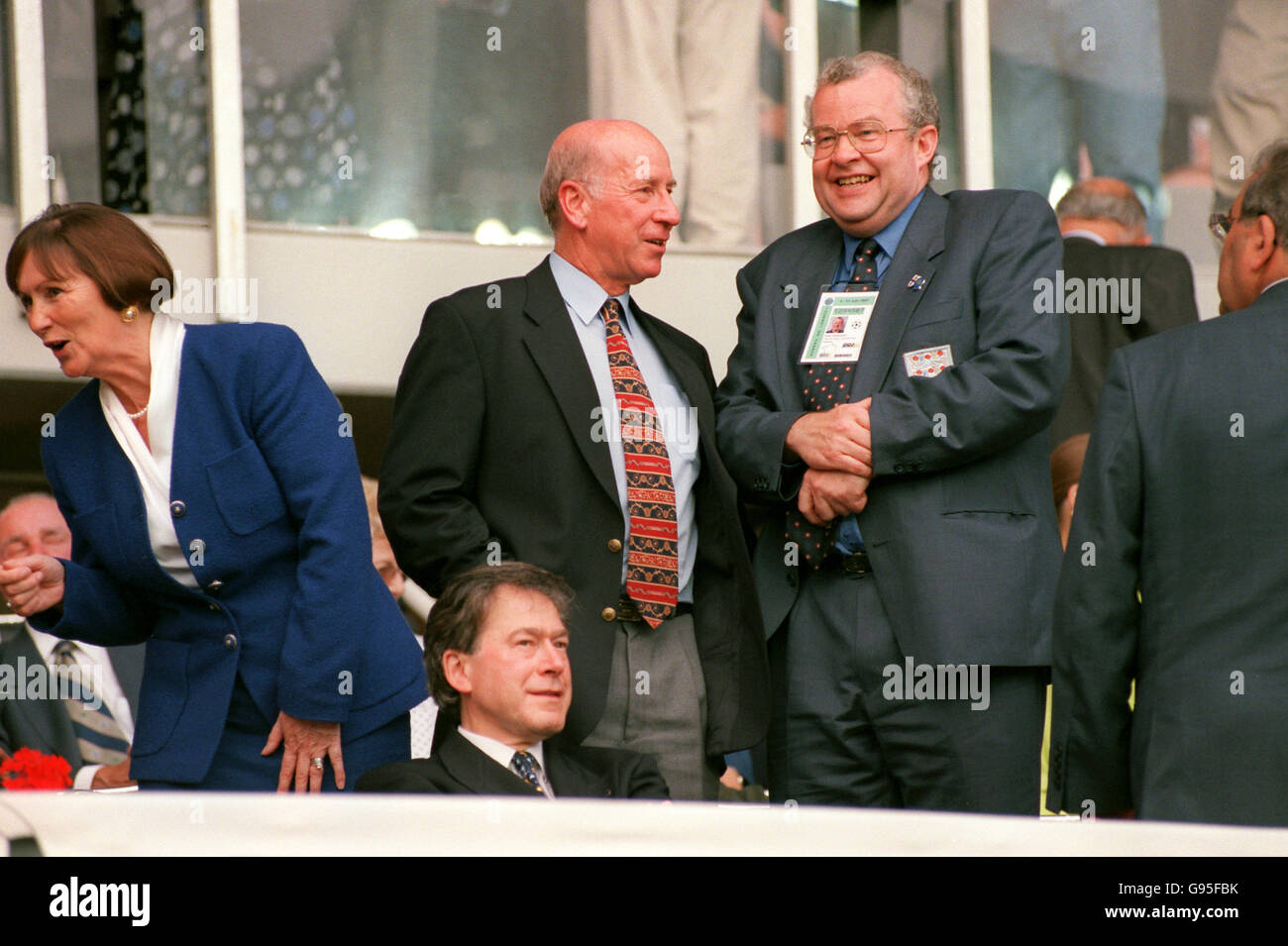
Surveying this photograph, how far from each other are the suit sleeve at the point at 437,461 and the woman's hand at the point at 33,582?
0.57 meters

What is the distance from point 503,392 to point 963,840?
1980mm

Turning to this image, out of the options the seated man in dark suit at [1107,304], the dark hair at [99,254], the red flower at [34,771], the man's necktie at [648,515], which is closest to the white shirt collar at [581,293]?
the man's necktie at [648,515]

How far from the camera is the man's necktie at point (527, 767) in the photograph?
9.82 ft

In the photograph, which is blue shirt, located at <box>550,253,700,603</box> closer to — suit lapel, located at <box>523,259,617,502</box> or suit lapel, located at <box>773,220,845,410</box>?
suit lapel, located at <box>523,259,617,502</box>

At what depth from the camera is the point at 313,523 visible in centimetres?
281

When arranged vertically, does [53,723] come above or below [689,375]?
below

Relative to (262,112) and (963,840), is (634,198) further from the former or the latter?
(262,112)

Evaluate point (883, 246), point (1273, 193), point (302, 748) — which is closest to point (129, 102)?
point (883, 246)

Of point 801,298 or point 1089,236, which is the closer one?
point 801,298

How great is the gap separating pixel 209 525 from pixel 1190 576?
59.4 inches

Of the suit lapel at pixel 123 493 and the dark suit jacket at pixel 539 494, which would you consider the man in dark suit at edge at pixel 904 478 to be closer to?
the dark suit jacket at pixel 539 494

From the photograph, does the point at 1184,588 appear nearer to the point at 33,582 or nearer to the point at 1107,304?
the point at 33,582

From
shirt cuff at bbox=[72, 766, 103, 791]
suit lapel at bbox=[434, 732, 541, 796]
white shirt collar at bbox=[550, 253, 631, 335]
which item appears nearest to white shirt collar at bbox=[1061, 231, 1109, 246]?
white shirt collar at bbox=[550, 253, 631, 335]

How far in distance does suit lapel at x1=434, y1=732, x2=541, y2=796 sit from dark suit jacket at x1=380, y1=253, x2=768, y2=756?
0.67 feet
